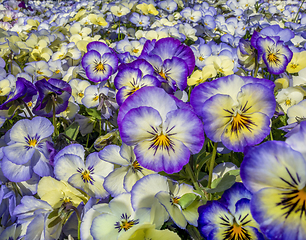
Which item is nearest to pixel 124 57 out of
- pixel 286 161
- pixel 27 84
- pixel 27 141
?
pixel 27 84

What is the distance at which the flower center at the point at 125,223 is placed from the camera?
0.58m

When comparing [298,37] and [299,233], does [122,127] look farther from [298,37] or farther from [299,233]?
[298,37]

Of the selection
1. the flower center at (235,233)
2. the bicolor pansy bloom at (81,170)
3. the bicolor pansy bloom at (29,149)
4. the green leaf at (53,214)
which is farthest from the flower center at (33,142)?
the flower center at (235,233)

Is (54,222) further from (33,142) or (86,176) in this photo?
(33,142)

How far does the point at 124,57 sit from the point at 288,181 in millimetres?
921

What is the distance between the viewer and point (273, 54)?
93 centimetres

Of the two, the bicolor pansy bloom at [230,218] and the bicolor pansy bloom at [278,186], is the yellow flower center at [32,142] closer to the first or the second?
the bicolor pansy bloom at [230,218]

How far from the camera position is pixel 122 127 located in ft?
1.71

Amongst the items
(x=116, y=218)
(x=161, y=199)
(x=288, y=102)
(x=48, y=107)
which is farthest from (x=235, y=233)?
(x=48, y=107)

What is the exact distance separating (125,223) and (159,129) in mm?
249

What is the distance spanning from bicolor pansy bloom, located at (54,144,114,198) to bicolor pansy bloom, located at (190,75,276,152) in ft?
1.22

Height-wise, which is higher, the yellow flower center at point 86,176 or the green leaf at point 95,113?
the yellow flower center at point 86,176

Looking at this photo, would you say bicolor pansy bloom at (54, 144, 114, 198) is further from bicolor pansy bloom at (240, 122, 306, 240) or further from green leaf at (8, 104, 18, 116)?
bicolor pansy bloom at (240, 122, 306, 240)

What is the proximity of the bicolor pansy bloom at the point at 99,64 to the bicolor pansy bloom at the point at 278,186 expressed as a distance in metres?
0.83
